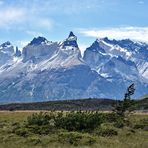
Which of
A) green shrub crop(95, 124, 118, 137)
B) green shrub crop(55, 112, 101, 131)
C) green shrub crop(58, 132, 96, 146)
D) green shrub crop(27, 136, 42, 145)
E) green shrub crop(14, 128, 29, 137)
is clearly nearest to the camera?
green shrub crop(27, 136, 42, 145)

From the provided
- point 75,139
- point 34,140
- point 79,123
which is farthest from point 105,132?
point 34,140

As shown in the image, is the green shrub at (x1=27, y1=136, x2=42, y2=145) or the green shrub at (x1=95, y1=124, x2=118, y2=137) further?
the green shrub at (x1=95, y1=124, x2=118, y2=137)

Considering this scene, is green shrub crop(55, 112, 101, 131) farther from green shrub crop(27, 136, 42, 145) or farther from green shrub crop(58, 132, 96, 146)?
green shrub crop(27, 136, 42, 145)

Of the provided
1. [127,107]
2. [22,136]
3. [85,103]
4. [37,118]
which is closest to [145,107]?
[85,103]

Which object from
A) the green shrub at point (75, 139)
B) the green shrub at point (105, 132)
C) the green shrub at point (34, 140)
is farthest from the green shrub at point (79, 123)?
the green shrub at point (34, 140)

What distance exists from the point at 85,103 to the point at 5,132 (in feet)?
340

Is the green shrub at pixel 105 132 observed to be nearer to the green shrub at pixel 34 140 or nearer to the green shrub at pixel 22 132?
the green shrub at pixel 22 132

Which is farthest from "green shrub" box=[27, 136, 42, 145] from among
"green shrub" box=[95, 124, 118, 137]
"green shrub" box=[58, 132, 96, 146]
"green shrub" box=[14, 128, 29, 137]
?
"green shrub" box=[95, 124, 118, 137]

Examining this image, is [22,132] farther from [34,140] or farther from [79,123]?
[79,123]

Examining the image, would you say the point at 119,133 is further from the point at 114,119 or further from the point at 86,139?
the point at 114,119

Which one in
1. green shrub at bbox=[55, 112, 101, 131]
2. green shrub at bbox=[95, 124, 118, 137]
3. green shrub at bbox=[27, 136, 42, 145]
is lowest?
green shrub at bbox=[27, 136, 42, 145]

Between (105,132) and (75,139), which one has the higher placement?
(105,132)

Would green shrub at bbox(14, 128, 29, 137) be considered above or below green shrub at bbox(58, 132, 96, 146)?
above

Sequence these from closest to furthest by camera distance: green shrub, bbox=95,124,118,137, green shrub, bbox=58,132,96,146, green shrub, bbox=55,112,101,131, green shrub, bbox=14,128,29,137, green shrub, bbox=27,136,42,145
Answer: green shrub, bbox=27,136,42,145 → green shrub, bbox=58,132,96,146 → green shrub, bbox=14,128,29,137 → green shrub, bbox=95,124,118,137 → green shrub, bbox=55,112,101,131
